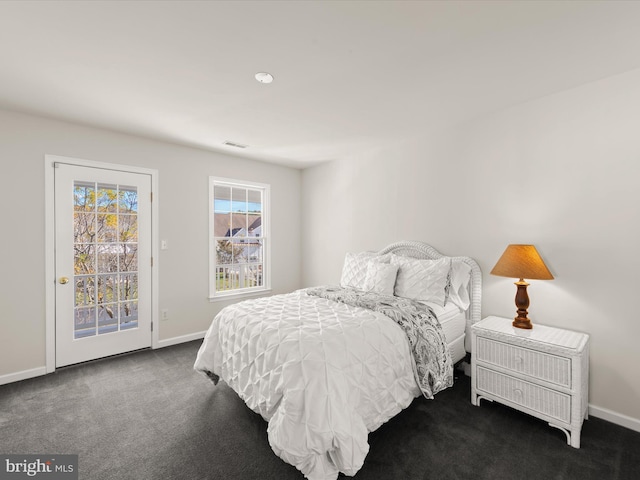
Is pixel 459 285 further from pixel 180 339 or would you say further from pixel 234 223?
pixel 180 339

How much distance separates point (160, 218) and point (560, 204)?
159 inches

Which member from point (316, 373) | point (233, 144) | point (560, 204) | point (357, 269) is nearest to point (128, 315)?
point (233, 144)

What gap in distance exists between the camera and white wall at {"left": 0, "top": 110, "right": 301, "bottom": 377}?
A: 277 centimetres

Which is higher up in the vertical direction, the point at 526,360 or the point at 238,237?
the point at 238,237

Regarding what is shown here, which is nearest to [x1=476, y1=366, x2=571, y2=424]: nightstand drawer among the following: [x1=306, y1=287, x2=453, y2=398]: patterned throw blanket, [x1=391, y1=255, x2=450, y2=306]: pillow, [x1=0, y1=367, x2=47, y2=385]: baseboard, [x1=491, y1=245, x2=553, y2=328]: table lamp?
[x1=306, y1=287, x2=453, y2=398]: patterned throw blanket

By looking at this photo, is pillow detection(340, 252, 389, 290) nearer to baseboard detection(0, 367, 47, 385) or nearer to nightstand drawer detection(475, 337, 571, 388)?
nightstand drawer detection(475, 337, 571, 388)

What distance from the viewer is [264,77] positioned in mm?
2184

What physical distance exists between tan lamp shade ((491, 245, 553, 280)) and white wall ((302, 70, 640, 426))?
0.29 metres

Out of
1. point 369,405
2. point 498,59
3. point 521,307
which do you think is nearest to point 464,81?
Answer: point 498,59

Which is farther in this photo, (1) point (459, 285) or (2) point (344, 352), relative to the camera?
(1) point (459, 285)

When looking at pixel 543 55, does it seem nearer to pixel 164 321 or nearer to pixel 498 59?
pixel 498 59

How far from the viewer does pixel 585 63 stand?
6.57 ft

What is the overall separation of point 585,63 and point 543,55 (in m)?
0.35

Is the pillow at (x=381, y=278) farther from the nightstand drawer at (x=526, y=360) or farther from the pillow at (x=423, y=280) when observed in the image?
the nightstand drawer at (x=526, y=360)
